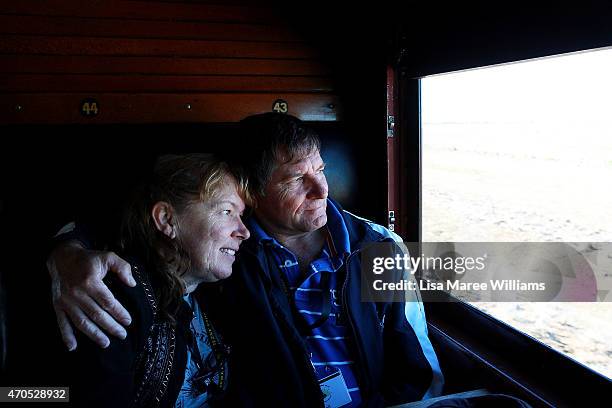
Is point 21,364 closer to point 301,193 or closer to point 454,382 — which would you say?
point 301,193

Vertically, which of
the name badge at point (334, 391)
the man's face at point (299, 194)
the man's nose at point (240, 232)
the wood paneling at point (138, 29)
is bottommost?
the name badge at point (334, 391)

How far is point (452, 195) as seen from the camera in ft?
8.77

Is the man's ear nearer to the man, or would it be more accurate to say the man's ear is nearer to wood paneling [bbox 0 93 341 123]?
the man

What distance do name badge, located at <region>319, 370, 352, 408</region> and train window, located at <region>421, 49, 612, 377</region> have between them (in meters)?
0.78

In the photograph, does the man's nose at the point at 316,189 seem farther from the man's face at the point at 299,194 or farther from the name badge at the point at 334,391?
the name badge at the point at 334,391

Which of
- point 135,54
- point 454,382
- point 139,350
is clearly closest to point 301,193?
point 139,350

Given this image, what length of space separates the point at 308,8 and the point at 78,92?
127 centimetres

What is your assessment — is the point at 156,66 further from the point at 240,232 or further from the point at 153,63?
the point at 240,232

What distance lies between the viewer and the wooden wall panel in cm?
250

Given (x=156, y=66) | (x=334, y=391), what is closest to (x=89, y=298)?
(x=334, y=391)

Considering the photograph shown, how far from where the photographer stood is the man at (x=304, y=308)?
1911 mm

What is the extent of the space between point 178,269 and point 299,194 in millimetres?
580

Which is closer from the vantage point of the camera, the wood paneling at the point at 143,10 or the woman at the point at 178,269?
the woman at the point at 178,269

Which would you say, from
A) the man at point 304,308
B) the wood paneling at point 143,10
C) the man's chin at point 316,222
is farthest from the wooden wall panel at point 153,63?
the man's chin at point 316,222
